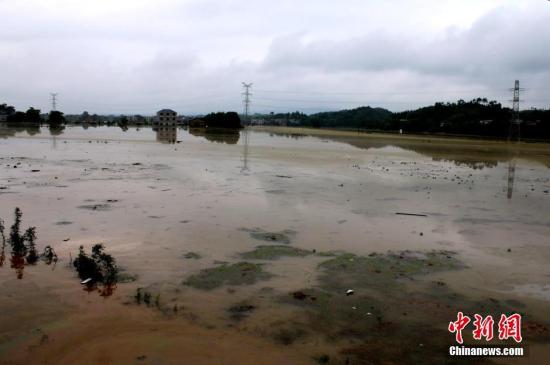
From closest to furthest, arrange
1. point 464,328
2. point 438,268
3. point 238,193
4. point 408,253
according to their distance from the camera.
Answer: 1. point 464,328
2. point 438,268
3. point 408,253
4. point 238,193

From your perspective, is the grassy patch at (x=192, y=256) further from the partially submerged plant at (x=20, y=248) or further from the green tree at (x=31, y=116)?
the green tree at (x=31, y=116)

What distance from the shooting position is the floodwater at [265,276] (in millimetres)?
5730

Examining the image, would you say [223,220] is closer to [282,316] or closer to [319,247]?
[319,247]

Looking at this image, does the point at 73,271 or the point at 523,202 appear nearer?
the point at 73,271

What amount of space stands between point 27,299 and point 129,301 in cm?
154

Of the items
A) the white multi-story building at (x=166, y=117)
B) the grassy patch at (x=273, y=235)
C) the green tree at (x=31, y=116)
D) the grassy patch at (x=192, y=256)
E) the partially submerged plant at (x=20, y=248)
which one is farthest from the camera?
the white multi-story building at (x=166, y=117)

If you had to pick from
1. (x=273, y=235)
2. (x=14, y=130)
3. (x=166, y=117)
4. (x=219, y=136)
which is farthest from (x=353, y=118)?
(x=273, y=235)

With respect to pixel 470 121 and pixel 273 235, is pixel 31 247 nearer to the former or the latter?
pixel 273 235

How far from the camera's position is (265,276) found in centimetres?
812

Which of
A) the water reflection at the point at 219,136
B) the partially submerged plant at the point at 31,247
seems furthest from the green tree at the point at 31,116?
the partially submerged plant at the point at 31,247

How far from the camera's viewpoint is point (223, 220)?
12234 millimetres

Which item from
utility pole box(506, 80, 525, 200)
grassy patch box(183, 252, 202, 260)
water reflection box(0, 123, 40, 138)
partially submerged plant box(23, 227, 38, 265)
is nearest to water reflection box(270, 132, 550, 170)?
utility pole box(506, 80, 525, 200)

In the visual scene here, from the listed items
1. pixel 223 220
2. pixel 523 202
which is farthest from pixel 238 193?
pixel 523 202

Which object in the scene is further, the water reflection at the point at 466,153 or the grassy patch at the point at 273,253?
the water reflection at the point at 466,153
